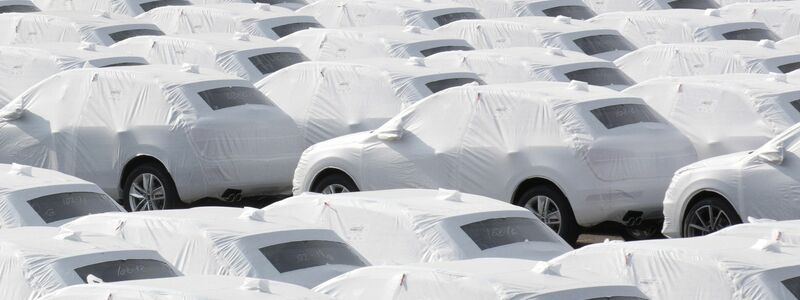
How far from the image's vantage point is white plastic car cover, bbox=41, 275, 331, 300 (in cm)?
948

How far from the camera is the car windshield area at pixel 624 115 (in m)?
16.3

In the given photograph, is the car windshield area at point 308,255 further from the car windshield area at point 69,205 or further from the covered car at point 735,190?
the covered car at point 735,190

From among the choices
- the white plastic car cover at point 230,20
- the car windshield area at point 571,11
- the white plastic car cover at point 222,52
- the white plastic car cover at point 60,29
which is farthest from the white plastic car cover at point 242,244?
the car windshield area at point 571,11

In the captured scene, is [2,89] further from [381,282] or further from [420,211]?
[381,282]

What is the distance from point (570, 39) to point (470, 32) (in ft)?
5.55

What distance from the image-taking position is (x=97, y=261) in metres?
11.4

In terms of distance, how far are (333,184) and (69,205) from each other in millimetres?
3339

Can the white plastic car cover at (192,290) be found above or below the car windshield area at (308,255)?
above

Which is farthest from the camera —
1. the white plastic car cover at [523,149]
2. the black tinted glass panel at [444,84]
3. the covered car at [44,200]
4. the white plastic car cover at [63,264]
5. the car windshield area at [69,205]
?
the black tinted glass panel at [444,84]

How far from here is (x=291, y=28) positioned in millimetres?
26406

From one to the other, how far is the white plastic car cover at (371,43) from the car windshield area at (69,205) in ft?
28.7

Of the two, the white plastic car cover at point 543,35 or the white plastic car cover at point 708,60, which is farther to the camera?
the white plastic car cover at point 543,35

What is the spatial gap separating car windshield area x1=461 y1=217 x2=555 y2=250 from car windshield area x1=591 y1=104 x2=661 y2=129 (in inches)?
119

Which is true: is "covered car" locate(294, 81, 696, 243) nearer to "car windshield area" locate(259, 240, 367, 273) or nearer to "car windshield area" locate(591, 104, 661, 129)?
"car windshield area" locate(591, 104, 661, 129)
